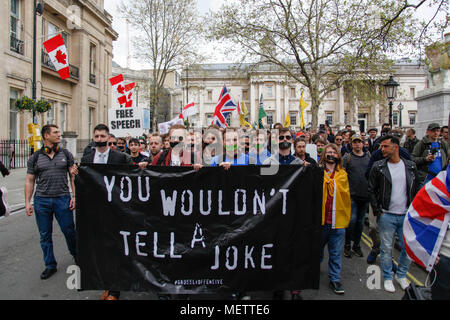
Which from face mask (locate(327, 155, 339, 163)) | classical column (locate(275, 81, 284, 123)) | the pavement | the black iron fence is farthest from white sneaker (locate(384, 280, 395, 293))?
classical column (locate(275, 81, 284, 123))

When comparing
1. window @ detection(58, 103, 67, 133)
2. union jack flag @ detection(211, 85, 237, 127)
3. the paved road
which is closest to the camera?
the paved road

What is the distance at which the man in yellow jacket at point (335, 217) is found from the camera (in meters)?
4.22

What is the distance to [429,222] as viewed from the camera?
236 centimetres

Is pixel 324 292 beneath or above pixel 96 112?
beneath

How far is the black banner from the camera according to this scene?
3.60m

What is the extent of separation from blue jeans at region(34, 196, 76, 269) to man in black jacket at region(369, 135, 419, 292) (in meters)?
4.31

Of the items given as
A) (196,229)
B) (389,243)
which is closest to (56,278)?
(196,229)

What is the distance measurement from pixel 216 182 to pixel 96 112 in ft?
94.5

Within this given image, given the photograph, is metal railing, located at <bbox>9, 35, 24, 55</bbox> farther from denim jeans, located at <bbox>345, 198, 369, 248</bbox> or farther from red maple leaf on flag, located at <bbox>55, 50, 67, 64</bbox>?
denim jeans, located at <bbox>345, 198, 369, 248</bbox>

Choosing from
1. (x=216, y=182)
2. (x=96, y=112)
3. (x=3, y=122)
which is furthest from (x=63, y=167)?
(x=96, y=112)

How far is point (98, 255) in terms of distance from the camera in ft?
11.9

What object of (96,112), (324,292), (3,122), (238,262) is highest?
(96,112)

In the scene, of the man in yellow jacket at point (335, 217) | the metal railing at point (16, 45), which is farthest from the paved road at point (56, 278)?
the metal railing at point (16, 45)
